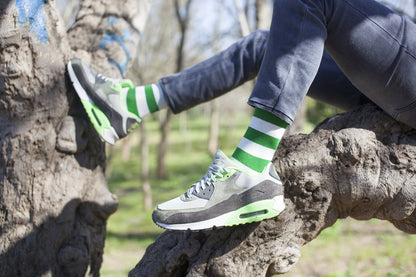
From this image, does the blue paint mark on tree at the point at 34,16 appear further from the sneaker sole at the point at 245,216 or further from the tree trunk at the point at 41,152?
the sneaker sole at the point at 245,216

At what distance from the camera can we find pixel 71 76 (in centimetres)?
193

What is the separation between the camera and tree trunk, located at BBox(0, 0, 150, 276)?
6.06ft

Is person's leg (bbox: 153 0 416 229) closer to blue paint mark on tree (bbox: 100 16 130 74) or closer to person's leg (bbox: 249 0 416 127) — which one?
person's leg (bbox: 249 0 416 127)

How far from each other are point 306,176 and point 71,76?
1229 millimetres

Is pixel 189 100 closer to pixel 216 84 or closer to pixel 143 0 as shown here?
pixel 216 84

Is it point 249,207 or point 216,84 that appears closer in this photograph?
point 249,207

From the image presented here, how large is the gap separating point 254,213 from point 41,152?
3.69 ft

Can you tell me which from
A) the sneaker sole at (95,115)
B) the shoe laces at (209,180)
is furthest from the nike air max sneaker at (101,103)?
the shoe laces at (209,180)

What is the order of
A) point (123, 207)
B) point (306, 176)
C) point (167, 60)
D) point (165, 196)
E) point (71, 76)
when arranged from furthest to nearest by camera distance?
point (167, 60) → point (165, 196) → point (123, 207) → point (71, 76) → point (306, 176)

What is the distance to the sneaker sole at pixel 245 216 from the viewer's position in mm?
1450

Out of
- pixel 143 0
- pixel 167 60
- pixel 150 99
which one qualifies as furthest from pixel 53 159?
pixel 167 60

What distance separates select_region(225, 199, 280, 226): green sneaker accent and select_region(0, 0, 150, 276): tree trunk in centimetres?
95

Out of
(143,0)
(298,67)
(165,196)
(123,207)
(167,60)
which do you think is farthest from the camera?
(167,60)

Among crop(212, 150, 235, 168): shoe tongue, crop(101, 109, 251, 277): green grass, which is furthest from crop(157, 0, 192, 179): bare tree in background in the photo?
crop(212, 150, 235, 168): shoe tongue
